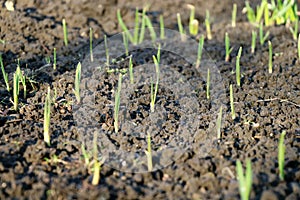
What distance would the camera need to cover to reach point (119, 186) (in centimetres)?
187

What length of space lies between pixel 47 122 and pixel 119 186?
18.7 inches

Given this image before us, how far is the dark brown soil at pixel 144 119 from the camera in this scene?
188 cm

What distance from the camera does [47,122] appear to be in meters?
2.14

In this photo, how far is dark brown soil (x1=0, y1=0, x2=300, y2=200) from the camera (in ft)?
6.15

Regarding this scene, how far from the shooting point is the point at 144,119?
2391 millimetres

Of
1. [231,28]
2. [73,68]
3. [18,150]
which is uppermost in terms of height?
[231,28]

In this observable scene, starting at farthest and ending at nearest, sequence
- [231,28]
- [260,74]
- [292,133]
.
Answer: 1. [231,28]
2. [260,74]
3. [292,133]

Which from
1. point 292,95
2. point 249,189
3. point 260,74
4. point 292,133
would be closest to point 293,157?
point 292,133

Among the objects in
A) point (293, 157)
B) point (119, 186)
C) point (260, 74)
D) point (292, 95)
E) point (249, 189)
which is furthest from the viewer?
point (260, 74)

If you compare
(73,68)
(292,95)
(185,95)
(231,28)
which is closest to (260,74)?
(292,95)

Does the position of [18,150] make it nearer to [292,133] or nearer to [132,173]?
[132,173]

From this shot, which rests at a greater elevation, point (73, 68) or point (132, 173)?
point (73, 68)

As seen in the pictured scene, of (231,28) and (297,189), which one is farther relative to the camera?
(231,28)

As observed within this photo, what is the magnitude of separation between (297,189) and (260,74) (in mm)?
1127
